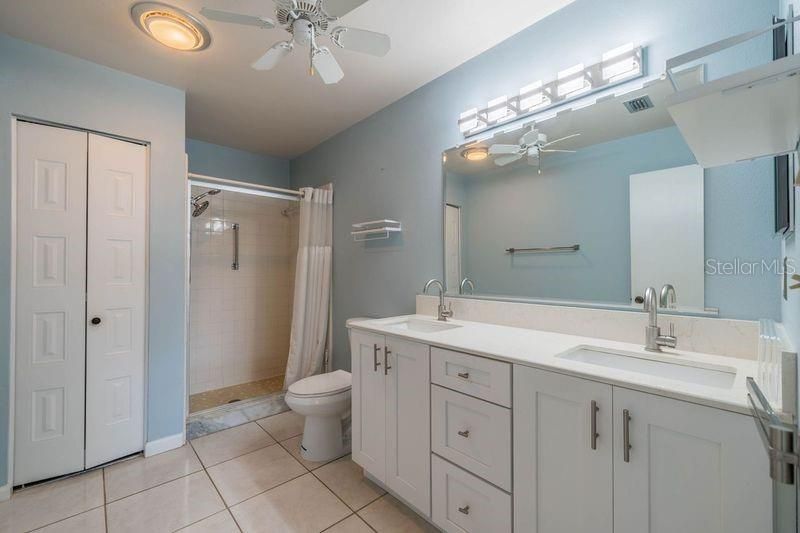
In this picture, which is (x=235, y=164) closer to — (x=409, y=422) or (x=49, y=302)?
(x=49, y=302)

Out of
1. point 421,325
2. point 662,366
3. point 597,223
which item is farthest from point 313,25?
point 662,366

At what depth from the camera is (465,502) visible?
4.48 ft

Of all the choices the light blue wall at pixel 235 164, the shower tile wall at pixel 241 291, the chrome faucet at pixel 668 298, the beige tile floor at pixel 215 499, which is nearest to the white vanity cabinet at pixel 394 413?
the beige tile floor at pixel 215 499

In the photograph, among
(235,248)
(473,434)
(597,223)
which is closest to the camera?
(473,434)

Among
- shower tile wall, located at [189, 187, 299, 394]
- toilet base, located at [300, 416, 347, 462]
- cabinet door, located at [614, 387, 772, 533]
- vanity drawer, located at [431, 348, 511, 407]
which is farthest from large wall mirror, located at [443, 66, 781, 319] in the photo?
shower tile wall, located at [189, 187, 299, 394]

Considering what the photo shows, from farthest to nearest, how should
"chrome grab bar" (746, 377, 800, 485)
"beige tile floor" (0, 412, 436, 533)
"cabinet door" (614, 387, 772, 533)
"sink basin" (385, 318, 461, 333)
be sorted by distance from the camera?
"sink basin" (385, 318, 461, 333) < "beige tile floor" (0, 412, 436, 533) < "cabinet door" (614, 387, 772, 533) < "chrome grab bar" (746, 377, 800, 485)

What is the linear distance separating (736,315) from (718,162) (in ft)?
2.50

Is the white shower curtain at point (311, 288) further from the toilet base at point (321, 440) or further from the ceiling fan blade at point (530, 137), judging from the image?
the ceiling fan blade at point (530, 137)

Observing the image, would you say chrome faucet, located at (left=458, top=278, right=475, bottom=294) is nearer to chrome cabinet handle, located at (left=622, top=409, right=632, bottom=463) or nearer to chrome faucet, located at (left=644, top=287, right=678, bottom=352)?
chrome faucet, located at (left=644, top=287, right=678, bottom=352)

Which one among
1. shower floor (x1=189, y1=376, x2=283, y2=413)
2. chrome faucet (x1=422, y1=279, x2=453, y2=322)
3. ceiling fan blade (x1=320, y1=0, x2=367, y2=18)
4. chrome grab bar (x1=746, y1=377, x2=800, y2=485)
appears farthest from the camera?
shower floor (x1=189, y1=376, x2=283, y2=413)

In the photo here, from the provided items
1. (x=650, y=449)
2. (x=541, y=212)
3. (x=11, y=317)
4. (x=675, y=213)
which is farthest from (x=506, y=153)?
(x=11, y=317)

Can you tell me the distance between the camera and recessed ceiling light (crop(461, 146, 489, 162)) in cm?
201

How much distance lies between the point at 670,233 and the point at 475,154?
1.08 metres

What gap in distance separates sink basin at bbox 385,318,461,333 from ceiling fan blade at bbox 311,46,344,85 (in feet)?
4.35
